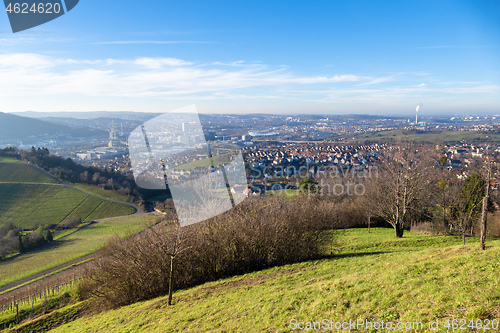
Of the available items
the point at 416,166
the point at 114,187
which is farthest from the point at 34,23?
the point at 114,187

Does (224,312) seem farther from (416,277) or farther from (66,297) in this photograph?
Result: (66,297)

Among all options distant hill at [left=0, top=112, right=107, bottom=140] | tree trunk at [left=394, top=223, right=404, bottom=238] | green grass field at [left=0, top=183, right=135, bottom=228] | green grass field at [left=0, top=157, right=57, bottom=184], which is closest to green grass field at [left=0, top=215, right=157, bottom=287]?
green grass field at [left=0, top=183, right=135, bottom=228]

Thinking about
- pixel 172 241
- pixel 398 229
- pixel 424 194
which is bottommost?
pixel 398 229

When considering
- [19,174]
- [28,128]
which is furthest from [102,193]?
[28,128]

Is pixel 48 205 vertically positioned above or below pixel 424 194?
below

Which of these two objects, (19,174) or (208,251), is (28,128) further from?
(208,251)

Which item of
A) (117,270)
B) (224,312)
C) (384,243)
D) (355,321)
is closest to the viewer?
(355,321)

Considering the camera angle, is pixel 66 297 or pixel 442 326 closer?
pixel 442 326
